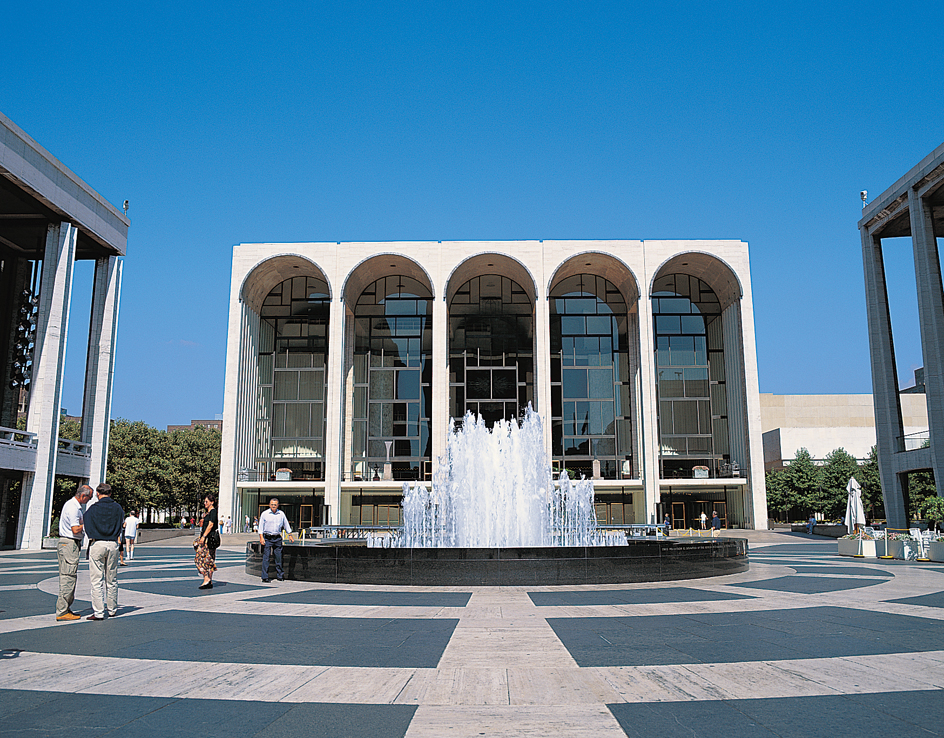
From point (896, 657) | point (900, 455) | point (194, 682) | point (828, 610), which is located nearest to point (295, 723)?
point (194, 682)

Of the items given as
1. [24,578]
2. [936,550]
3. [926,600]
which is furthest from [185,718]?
[936,550]

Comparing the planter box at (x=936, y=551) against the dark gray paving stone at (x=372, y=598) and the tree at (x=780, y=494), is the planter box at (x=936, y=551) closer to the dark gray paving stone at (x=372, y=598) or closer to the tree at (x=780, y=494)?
the dark gray paving stone at (x=372, y=598)

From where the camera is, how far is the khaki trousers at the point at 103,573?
859 cm

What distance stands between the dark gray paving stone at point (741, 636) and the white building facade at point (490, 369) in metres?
33.9

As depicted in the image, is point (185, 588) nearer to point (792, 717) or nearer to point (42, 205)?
point (792, 717)

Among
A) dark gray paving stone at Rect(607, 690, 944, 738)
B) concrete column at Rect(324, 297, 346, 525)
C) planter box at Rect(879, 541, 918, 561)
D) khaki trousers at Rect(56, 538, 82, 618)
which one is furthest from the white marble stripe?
concrete column at Rect(324, 297, 346, 525)

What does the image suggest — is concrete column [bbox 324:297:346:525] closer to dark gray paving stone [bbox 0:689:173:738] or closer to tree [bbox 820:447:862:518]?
dark gray paving stone [bbox 0:689:173:738]

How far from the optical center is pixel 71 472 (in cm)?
3534

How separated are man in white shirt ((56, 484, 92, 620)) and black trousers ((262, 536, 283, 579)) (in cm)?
468

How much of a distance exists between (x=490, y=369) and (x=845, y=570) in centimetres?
3293

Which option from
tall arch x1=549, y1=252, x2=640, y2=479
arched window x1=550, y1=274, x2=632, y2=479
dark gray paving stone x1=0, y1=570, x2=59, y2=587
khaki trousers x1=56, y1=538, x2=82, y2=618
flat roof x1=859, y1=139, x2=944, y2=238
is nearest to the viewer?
khaki trousers x1=56, y1=538, x2=82, y2=618

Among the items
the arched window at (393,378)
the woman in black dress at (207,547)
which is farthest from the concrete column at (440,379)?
the woman in black dress at (207,547)

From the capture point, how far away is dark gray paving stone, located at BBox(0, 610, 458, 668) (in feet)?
20.5

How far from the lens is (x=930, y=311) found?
33688 millimetres
